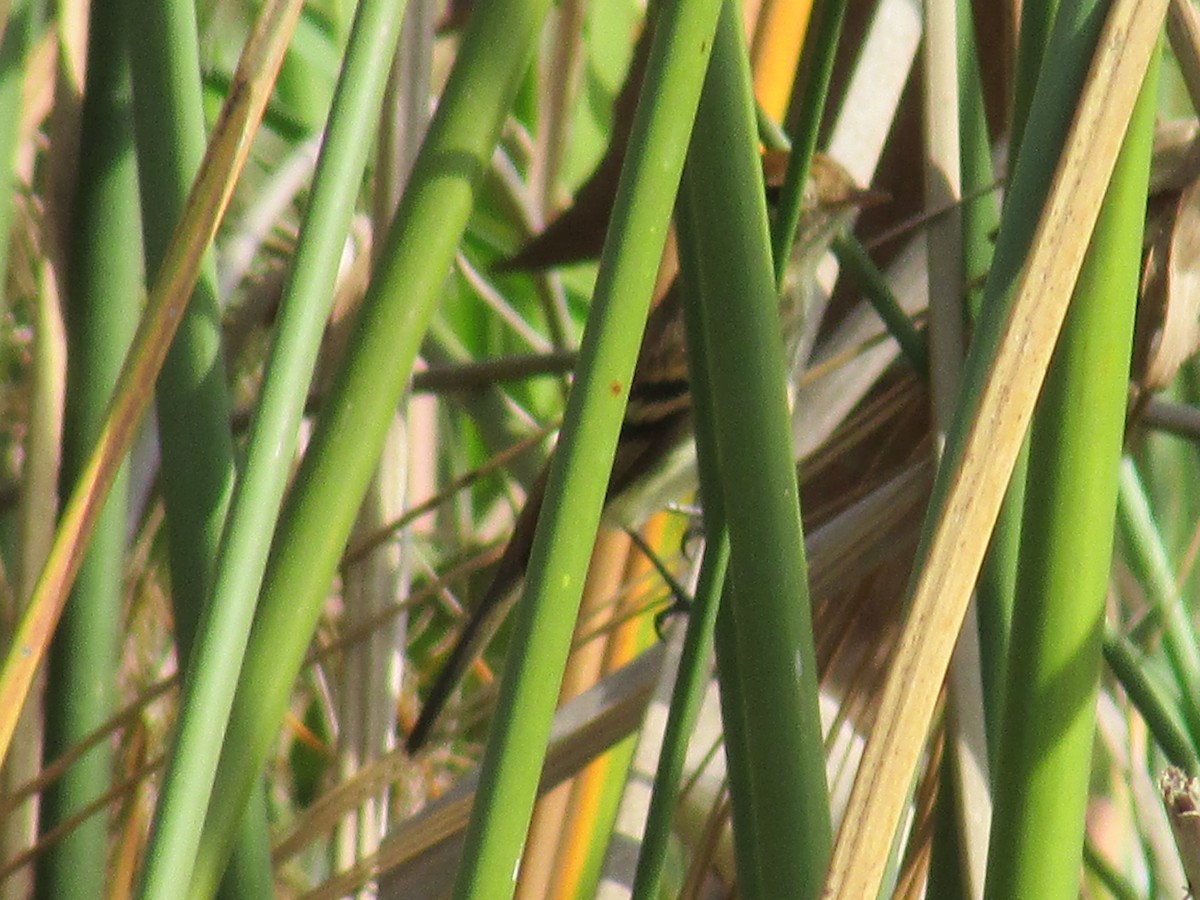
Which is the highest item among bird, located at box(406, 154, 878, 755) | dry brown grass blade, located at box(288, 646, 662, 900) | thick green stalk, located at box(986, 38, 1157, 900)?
bird, located at box(406, 154, 878, 755)

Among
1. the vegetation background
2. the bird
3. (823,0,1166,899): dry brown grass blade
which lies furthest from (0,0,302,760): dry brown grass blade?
the bird

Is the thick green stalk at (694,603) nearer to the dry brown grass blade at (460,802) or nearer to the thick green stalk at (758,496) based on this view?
the thick green stalk at (758,496)

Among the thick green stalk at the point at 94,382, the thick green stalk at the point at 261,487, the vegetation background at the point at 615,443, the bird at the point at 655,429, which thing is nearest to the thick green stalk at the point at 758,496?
the vegetation background at the point at 615,443

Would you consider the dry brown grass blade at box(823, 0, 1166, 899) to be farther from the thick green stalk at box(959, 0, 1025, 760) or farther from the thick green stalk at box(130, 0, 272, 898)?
the thick green stalk at box(130, 0, 272, 898)

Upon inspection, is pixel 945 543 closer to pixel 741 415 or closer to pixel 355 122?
pixel 741 415

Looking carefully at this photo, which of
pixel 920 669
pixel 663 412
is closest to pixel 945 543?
pixel 920 669

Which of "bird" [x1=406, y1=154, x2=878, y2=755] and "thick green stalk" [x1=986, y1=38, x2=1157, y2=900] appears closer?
"thick green stalk" [x1=986, y1=38, x2=1157, y2=900]

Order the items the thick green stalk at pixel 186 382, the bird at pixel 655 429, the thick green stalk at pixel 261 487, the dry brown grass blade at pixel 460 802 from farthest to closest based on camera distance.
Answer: the bird at pixel 655 429, the dry brown grass blade at pixel 460 802, the thick green stalk at pixel 186 382, the thick green stalk at pixel 261 487
